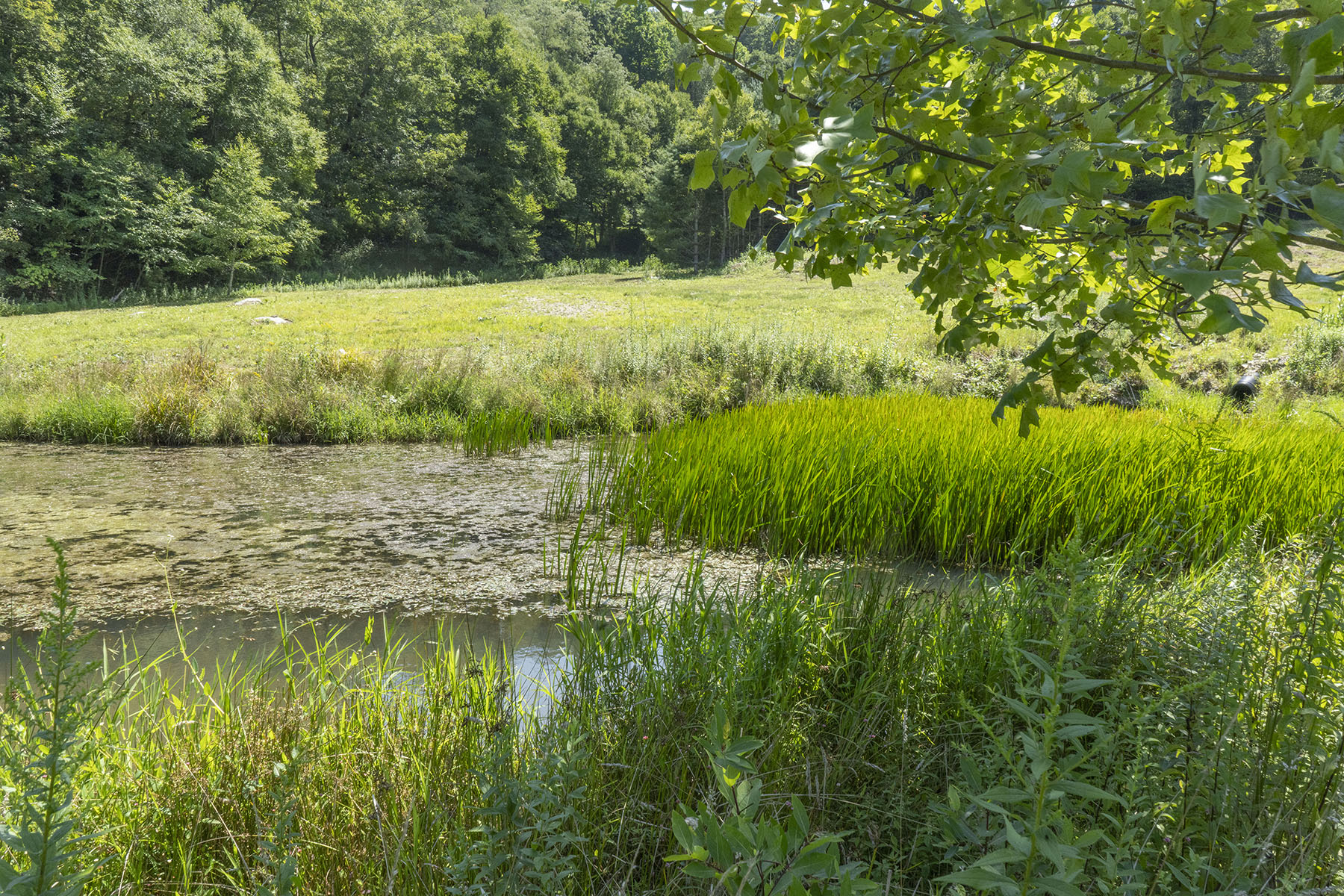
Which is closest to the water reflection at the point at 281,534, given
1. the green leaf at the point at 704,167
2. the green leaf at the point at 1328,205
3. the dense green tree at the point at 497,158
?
the green leaf at the point at 704,167

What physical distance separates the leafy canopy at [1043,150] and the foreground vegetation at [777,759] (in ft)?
1.93

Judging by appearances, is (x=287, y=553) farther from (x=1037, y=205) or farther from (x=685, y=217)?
A: (x=685, y=217)

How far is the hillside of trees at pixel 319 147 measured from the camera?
2639 centimetres

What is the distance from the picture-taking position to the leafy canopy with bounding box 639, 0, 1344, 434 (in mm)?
1083

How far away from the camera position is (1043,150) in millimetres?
Result: 1499

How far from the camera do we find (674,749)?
2094mm

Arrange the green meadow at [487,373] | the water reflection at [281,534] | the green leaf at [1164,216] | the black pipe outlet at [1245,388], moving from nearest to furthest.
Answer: the green leaf at [1164,216]
the water reflection at [281,534]
the green meadow at [487,373]
the black pipe outlet at [1245,388]

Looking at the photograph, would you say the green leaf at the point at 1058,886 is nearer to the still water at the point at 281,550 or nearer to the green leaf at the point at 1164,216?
the green leaf at the point at 1164,216

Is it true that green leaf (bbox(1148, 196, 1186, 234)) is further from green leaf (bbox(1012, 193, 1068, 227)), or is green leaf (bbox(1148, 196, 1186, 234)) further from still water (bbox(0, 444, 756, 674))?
still water (bbox(0, 444, 756, 674))

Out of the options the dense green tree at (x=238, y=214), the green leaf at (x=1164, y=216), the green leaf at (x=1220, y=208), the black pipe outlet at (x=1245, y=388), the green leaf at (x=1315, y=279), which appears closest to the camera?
the green leaf at (x=1220, y=208)

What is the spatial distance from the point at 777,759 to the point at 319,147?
130 ft

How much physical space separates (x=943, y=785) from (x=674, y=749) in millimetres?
750

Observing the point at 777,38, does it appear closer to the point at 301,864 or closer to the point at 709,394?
the point at 301,864

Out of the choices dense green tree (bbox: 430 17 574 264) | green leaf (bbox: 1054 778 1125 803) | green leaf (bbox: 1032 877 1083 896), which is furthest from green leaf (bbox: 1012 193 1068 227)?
dense green tree (bbox: 430 17 574 264)
